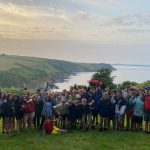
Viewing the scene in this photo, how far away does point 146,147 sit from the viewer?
66.6 ft

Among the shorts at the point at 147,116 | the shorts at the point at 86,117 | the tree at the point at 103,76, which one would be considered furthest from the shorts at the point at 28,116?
the tree at the point at 103,76

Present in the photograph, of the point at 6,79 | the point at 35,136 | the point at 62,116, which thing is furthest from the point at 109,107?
the point at 6,79

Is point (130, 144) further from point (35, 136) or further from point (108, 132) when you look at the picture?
point (35, 136)

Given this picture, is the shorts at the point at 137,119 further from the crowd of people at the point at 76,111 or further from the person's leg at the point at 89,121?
the person's leg at the point at 89,121

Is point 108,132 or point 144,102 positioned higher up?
point 144,102

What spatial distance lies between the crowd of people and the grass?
0.95 m

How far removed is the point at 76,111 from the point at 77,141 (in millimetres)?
3269

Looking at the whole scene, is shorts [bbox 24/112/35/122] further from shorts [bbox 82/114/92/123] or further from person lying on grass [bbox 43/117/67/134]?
shorts [bbox 82/114/92/123]

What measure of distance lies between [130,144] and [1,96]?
8520 millimetres

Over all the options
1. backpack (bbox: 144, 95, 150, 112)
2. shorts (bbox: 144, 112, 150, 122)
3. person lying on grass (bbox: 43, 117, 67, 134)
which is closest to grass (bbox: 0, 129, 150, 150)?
person lying on grass (bbox: 43, 117, 67, 134)

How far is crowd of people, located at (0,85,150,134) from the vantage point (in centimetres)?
2378

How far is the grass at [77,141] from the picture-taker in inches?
801

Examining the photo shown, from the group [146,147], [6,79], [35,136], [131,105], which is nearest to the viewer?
[146,147]

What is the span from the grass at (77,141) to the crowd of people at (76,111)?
3.13 feet
